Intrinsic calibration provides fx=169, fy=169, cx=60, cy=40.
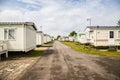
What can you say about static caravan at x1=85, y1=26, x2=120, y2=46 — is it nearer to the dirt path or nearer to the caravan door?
the caravan door

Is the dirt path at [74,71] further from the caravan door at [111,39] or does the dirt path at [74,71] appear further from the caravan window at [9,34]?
the caravan door at [111,39]

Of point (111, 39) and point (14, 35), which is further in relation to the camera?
point (111, 39)

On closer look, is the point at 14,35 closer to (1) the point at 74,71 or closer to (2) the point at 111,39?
(1) the point at 74,71

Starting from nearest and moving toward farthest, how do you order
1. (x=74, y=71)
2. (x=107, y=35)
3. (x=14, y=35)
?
1. (x=74, y=71)
2. (x=14, y=35)
3. (x=107, y=35)

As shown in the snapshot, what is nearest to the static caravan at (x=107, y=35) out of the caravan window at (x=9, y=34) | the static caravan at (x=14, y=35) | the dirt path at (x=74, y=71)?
the static caravan at (x=14, y=35)

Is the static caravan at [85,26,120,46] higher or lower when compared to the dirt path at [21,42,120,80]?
higher

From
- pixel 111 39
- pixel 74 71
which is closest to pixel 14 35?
pixel 74 71

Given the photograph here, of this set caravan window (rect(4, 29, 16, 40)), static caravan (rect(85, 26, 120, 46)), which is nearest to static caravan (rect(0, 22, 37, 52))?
caravan window (rect(4, 29, 16, 40))

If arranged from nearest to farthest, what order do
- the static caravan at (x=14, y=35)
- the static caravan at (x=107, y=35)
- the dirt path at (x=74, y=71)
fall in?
the dirt path at (x=74, y=71) → the static caravan at (x=14, y=35) → the static caravan at (x=107, y=35)

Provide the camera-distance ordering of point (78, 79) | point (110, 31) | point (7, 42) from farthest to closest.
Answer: point (110, 31), point (7, 42), point (78, 79)

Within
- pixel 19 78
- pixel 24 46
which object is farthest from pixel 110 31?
pixel 19 78

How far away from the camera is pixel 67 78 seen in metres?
8.34

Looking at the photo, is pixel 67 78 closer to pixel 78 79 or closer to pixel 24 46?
pixel 78 79

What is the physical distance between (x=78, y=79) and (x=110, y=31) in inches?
850
